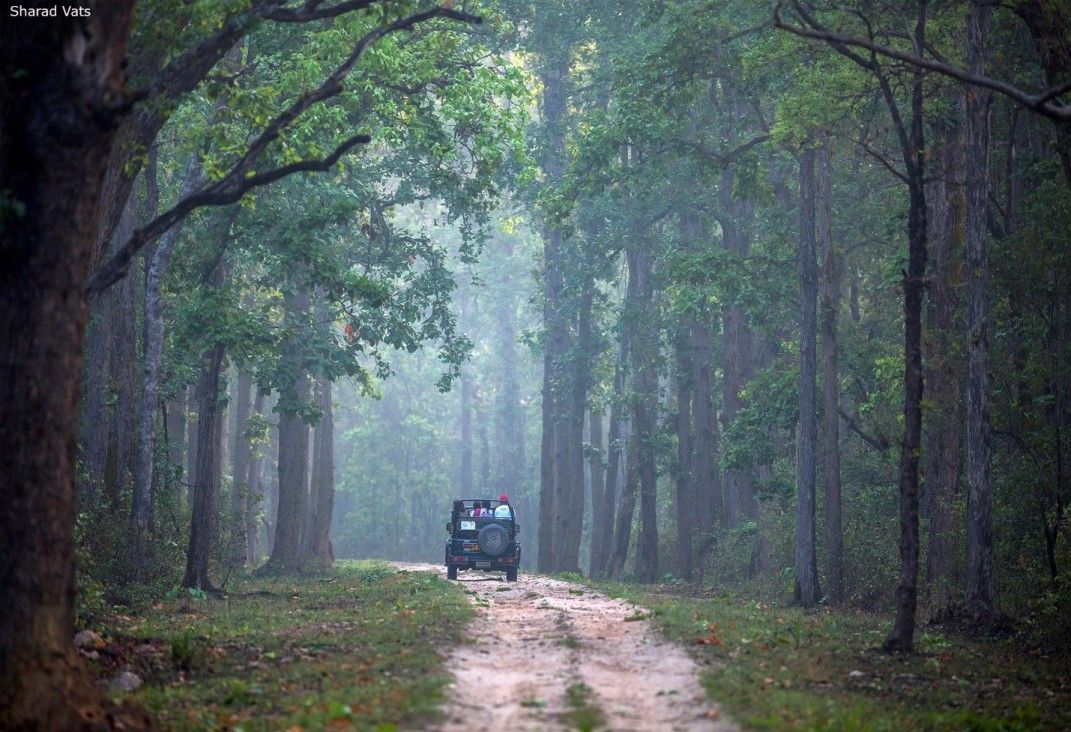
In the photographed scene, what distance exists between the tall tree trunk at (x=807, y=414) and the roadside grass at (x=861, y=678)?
4.85 m

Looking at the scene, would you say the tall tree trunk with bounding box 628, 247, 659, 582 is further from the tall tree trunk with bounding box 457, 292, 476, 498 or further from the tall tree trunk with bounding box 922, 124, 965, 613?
the tall tree trunk with bounding box 457, 292, 476, 498

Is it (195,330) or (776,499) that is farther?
(776,499)

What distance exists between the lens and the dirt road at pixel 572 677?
9773mm

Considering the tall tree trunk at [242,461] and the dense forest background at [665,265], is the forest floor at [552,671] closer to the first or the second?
the dense forest background at [665,265]

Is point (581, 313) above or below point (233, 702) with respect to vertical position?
above

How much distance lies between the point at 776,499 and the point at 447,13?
2632 cm

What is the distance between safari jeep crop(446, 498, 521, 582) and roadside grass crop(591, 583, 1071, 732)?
36.5ft

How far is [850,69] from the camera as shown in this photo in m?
22.6

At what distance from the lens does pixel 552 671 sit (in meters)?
12.4

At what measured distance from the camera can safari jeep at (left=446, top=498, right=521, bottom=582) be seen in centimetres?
3047

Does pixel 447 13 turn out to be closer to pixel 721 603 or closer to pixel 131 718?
pixel 131 718

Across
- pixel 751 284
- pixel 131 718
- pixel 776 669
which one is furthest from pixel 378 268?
pixel 131 718

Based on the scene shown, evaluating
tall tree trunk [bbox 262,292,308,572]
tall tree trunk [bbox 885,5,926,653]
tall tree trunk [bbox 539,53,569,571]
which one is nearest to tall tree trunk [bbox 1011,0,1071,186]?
tall tree trunk [bbox 885,5,926,653]

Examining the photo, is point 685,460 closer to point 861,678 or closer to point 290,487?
point 290,487
